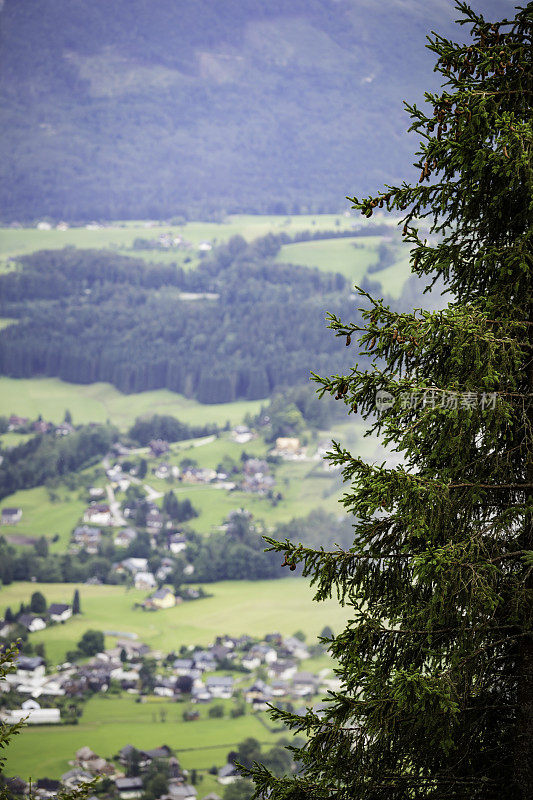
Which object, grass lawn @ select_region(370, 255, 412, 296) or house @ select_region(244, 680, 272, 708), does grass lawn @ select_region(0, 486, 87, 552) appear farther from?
grass lawn @ select_region(370, 255, 412, 296)

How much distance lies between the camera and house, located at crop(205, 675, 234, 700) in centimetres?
4294

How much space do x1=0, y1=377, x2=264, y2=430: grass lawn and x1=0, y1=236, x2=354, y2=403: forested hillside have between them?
171cm

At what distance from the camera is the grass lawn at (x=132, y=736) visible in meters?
33.8

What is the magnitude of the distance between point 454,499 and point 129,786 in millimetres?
32250

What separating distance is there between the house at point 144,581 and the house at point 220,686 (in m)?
17.2

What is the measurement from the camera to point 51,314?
12281 cm

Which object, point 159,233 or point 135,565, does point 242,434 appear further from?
point 159,233

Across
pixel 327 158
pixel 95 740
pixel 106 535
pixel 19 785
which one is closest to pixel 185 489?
pixel 106 535

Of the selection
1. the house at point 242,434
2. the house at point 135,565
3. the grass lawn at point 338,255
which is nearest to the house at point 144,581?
the house at point 135,565

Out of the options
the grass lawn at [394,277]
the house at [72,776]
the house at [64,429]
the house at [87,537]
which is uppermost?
the grass lawn at [394,277]

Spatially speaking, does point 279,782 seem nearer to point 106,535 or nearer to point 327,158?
point 106,535

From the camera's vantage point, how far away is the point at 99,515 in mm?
72188

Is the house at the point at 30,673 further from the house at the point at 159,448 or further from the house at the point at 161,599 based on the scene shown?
the house at the point at 159,448

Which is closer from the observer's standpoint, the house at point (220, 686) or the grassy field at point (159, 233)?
the house at point (220, 686)
